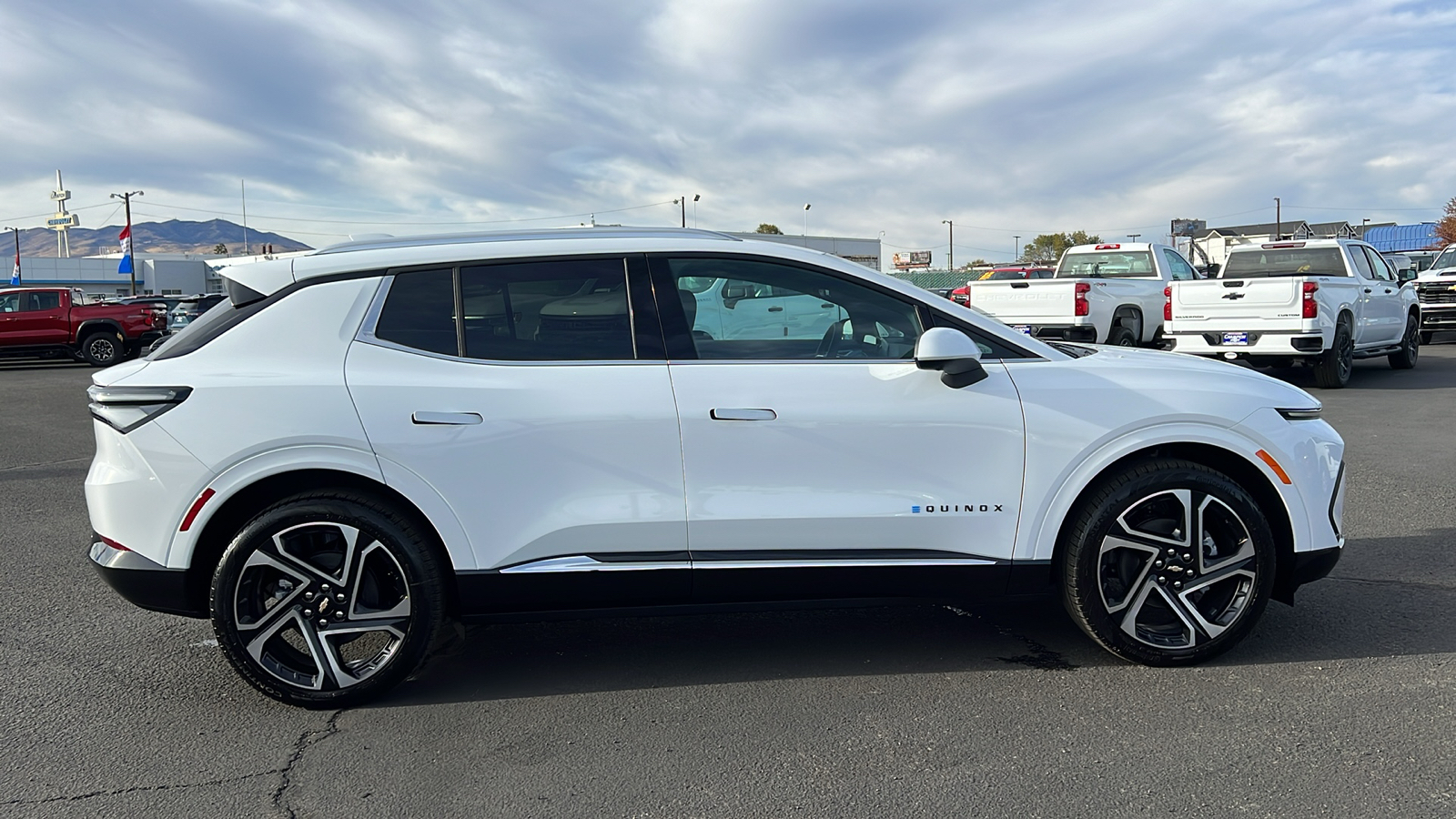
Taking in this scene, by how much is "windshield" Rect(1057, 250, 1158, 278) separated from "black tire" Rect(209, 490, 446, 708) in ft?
47.9

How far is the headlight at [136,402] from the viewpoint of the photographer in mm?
3436

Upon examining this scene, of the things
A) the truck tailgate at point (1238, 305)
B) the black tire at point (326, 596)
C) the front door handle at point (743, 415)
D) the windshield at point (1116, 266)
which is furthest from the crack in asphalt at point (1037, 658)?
the windshield at point (1116, 266)

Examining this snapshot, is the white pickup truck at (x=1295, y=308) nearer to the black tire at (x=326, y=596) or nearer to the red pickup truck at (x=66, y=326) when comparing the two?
the black tire at (x=326, y=596)

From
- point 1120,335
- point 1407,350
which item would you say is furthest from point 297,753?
point 1407,350

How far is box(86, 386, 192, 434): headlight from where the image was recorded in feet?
11.3

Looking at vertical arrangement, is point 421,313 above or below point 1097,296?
below

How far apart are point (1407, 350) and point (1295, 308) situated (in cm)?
489

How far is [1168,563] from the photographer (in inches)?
148

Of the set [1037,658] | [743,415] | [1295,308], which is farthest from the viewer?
[1295,308]

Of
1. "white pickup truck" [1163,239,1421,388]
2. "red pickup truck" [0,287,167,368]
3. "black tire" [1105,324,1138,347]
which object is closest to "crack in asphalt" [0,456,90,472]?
"white pickup truck" [1163,239,1421,388]

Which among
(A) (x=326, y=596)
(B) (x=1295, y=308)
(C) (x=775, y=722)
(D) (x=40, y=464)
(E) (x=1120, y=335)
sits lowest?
(C) (x=775, y=722)

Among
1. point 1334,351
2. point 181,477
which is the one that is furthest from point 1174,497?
point 1334,351

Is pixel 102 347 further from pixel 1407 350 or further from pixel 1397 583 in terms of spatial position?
pixel 1407 350

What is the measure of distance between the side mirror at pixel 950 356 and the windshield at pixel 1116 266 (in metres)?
13.6
